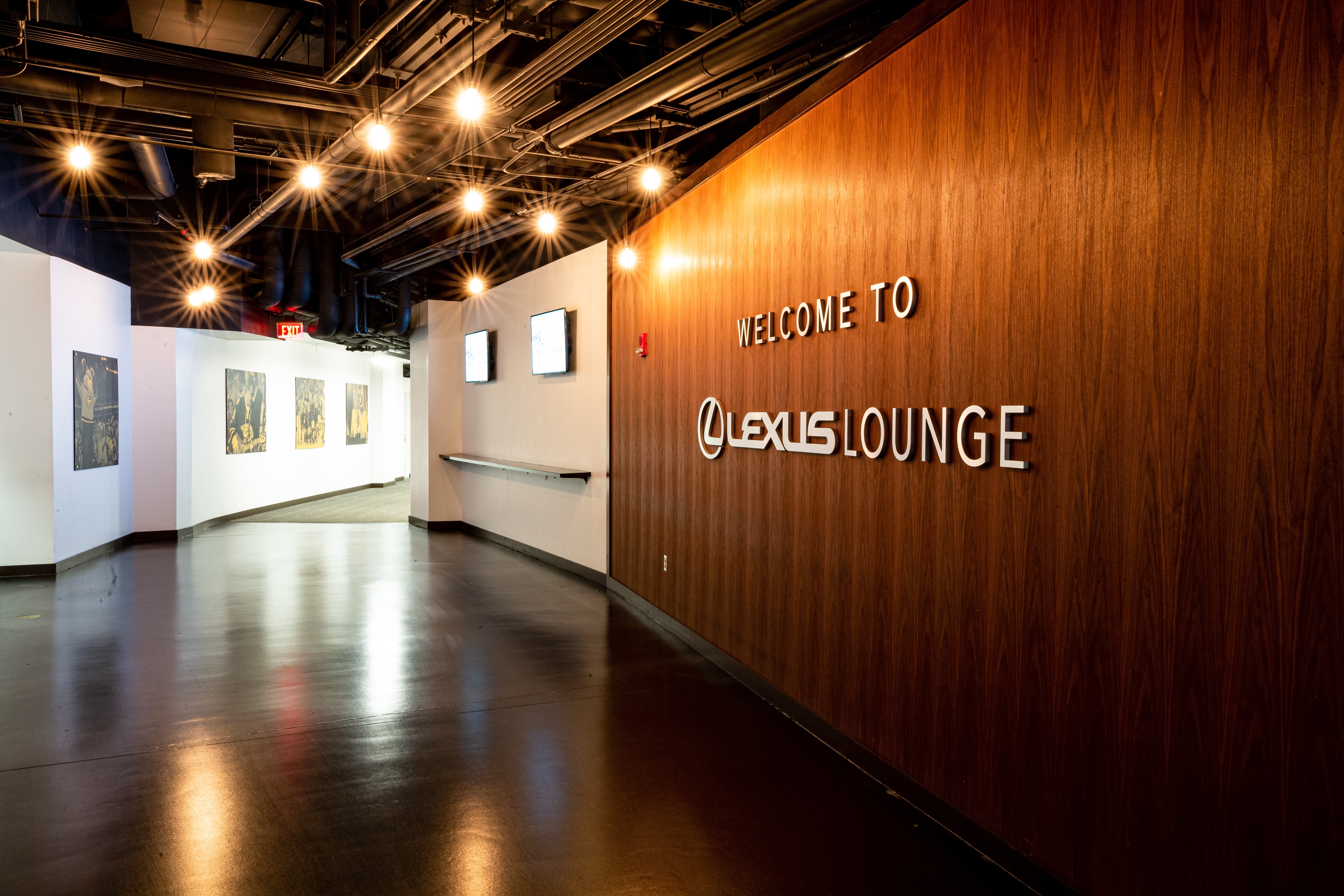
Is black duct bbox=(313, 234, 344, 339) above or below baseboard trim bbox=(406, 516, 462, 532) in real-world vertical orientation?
above

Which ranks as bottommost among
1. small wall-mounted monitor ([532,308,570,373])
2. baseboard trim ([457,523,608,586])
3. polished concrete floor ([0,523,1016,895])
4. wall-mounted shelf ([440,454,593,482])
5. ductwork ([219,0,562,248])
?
polished concrete floor ([0,523,1016,895])

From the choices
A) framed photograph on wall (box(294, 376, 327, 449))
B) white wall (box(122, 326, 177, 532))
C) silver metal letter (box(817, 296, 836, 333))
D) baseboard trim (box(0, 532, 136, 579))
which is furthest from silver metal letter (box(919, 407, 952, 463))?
framed photograph on wall (box(294, 376, 327, 449))

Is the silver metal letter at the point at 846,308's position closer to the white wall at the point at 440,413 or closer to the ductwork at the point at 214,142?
the ductwork at the point at 214,142

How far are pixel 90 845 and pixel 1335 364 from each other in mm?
3939

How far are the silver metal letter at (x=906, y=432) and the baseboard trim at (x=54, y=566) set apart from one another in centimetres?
823

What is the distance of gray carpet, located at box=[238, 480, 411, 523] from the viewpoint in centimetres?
1248

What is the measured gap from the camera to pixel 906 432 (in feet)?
10.6

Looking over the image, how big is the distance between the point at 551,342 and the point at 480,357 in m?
2.47

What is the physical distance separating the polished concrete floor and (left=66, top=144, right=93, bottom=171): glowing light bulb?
3.28m

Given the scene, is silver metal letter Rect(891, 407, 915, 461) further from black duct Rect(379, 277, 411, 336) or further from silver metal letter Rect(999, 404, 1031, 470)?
black duct Rect(379, 277, 411, 336)

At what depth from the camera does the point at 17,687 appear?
4.55 m

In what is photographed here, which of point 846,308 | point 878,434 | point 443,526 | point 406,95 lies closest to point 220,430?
point 443,526

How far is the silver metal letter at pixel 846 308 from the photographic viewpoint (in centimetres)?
359

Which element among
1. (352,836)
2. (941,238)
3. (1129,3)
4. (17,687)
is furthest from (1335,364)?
(17,687)
